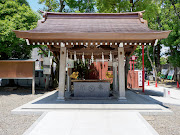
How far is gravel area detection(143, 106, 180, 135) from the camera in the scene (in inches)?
156

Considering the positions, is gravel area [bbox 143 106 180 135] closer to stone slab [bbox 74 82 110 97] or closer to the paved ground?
the paved ground

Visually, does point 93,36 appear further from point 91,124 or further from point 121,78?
point 91,124

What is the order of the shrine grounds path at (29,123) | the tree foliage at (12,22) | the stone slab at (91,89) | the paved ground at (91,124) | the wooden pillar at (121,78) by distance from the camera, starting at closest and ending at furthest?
the paved ground at (91,124) → the shrine grounds path at (29,123) → the wooden pillar at (121,78) → the stone slab at (91,89) → the tree foliage at (12,22)

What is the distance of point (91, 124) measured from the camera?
426 centimetres

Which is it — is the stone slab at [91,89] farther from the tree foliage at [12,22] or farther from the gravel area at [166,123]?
the tree foliage at [12,22]

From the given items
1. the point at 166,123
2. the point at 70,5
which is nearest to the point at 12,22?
the point at 70,5

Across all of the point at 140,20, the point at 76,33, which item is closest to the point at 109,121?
the point at 76,33

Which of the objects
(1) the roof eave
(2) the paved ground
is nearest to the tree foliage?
(1) the roof eave

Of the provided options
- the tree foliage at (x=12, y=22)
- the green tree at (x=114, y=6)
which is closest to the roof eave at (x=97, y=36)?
the tree foliage at (x=12, y=22)

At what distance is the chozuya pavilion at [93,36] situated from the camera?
5602 mm

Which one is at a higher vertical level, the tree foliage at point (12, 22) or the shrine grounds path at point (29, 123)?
the tree foliage at point (12, 22)

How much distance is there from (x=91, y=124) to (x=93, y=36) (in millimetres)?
3528

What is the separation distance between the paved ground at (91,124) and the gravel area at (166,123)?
1.18 feet

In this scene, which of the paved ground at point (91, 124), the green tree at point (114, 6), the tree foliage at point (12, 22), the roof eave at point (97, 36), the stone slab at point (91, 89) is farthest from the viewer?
the green tree at point (114, 6)
